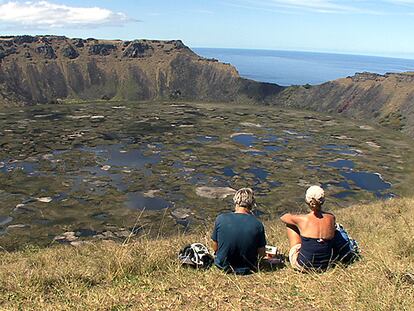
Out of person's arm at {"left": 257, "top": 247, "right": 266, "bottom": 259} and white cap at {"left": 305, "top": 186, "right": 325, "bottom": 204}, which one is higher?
white cap at {"left": 305, "top": 186, "right": 325, "bottom": 204}

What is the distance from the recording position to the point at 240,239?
30.0 feet

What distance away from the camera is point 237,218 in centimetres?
917

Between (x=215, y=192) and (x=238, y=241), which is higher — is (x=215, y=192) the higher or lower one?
the lower one

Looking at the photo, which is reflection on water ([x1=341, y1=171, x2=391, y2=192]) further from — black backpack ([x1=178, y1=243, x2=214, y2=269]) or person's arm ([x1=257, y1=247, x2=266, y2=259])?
black backpack ([x1=178, y1=243, x2=214, y2=269])

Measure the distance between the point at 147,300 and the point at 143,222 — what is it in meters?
32.7

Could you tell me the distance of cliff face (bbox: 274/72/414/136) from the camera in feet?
428

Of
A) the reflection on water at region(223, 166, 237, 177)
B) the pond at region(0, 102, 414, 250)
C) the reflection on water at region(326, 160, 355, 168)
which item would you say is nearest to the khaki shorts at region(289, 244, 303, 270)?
the pond at region(0, 102, 414, 250)

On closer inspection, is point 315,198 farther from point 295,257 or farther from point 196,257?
point 196,257

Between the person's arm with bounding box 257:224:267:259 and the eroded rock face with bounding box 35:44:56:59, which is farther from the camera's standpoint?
the eroded rock face with bounding box 35:44:56:59

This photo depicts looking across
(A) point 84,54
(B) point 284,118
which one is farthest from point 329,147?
(A) point 84,54

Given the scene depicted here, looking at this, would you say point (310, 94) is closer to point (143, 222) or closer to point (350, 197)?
point (350, 197)

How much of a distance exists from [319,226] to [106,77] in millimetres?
187749

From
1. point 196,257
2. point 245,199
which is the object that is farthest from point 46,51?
point 245,199

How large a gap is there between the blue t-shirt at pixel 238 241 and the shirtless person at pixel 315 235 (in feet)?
2.97
